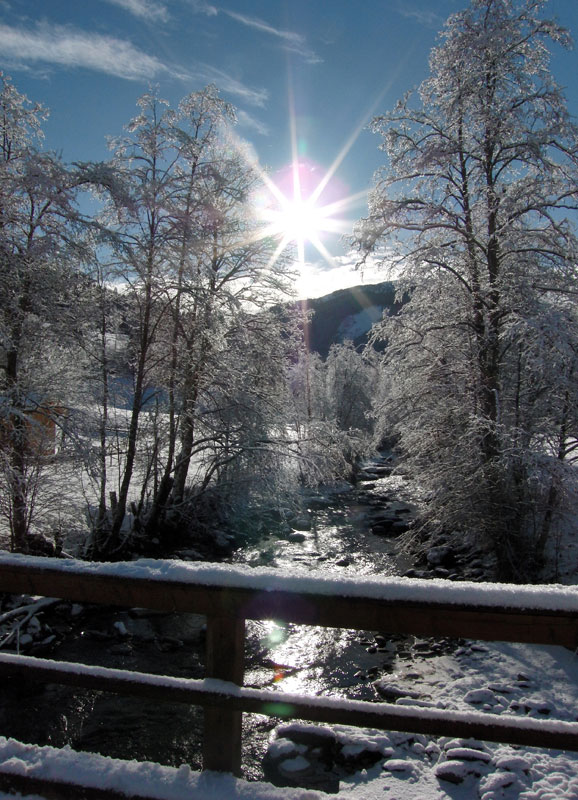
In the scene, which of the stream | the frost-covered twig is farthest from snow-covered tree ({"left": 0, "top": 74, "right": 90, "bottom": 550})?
the stream

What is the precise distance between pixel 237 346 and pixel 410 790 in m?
11.6

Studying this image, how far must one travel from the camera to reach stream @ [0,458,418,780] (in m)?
5.69

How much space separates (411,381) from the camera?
11.7 m

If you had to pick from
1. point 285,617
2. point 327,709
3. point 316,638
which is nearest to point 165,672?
point 316,638

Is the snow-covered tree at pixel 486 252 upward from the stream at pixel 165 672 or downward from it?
upward

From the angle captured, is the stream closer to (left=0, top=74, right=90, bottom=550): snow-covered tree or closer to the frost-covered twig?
the frost-covered twig

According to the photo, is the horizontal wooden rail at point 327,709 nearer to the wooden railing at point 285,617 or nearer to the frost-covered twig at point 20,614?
the wooden railing at point 285,617

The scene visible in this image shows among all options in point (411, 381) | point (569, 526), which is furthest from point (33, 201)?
point (569, 526)

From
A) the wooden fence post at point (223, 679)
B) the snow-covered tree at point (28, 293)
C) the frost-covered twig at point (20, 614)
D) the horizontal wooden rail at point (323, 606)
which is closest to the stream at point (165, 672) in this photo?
the frost-covered twig at point (20, 614)

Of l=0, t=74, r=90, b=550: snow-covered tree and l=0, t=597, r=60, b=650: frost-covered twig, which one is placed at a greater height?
l=0, t=74, r=90, b=550: snow-covered tree

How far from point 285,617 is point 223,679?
406mm

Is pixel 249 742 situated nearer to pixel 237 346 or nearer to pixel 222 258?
pixel 237 346

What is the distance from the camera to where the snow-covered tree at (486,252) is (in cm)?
913

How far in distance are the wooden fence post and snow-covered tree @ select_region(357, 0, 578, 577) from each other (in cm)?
750
